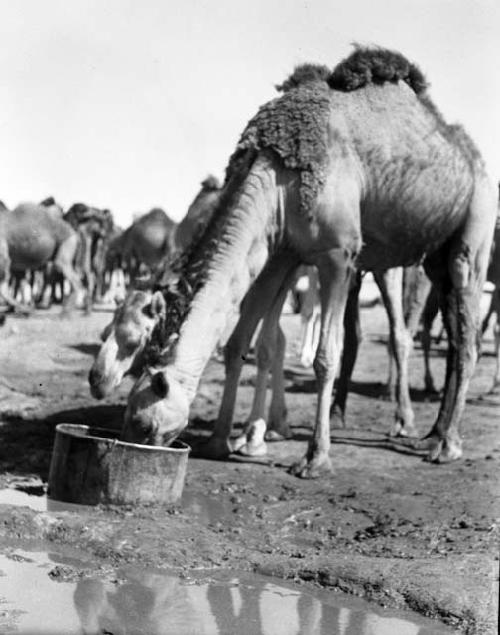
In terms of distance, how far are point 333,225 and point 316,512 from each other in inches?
78.0

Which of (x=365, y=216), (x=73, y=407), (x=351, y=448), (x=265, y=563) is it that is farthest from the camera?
(x=73, y=407)

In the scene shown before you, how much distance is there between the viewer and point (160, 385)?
661 cm

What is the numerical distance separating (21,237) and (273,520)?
14392mm

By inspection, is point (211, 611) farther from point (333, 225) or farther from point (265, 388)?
point (265, 388)

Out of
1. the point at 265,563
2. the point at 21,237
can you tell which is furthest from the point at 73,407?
the point at 21,237

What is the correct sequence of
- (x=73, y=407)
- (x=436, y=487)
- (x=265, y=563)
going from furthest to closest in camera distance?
(x=73, y=407)
(x=436, y=487)
(x=265, y=563)

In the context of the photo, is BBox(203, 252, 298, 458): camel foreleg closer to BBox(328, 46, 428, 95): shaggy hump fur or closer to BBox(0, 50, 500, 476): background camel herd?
BBox(0, 50, 500, 476): background camel herd

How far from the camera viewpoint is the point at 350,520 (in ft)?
22.3

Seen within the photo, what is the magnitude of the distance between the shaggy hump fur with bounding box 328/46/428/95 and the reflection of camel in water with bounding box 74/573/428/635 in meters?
4.30

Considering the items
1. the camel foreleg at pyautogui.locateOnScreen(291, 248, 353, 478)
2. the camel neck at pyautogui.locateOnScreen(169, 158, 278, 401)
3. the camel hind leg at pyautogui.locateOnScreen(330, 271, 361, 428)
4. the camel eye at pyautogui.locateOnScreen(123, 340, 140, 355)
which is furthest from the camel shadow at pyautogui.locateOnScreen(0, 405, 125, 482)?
the camel hind leg at pyautogui.locateOnScreen(330, 271, 361, 428)

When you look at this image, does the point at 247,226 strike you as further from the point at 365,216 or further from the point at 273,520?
the point at 273,520

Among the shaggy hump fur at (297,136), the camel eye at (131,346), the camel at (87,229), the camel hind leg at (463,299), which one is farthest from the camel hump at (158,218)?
the camel eye at (131,346)

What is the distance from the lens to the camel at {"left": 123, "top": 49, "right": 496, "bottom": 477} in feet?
23.2

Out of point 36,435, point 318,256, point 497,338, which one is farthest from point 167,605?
point 497,338
